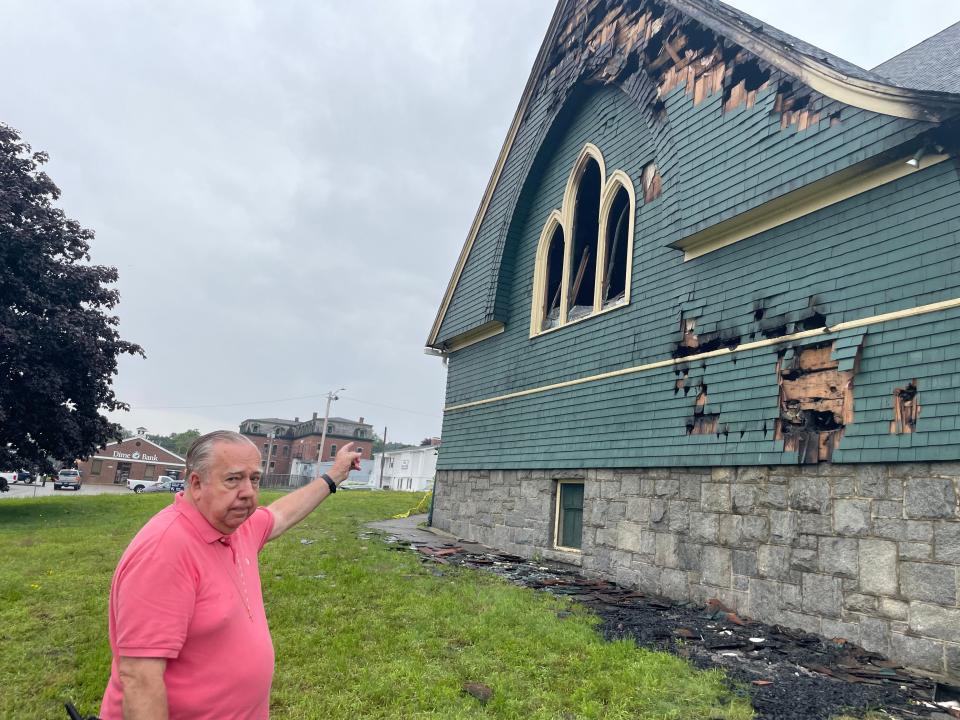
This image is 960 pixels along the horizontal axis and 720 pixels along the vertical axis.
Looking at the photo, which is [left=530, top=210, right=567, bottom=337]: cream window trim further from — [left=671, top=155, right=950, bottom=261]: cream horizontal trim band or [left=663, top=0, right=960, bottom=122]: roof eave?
[left=663, top=0, right=960, bottom=122]: roof eave

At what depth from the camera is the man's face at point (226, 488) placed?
7.68ft

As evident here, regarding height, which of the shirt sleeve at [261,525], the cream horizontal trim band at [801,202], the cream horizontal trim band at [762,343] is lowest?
the shirt sleeve at [261,525]

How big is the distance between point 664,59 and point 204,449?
9.59 metres

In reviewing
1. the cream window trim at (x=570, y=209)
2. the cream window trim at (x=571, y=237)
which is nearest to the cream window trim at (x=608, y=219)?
the cream window trim at (x=571, y=237)

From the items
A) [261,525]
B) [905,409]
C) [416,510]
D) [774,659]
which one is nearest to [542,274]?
[905,409]

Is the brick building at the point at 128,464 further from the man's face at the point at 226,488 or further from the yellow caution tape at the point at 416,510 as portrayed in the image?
the man's face at the point at 226,488

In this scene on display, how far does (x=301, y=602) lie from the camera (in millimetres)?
7457

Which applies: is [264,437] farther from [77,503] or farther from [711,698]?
[711,698]

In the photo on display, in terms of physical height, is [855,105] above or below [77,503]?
above

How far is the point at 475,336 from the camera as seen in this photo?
49.0 ft

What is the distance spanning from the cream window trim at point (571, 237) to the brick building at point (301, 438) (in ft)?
211

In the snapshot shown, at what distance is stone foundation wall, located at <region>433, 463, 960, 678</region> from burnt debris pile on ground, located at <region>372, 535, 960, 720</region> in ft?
0.77

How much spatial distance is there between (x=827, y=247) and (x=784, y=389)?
160cm

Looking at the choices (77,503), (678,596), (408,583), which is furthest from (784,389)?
(77,503)
